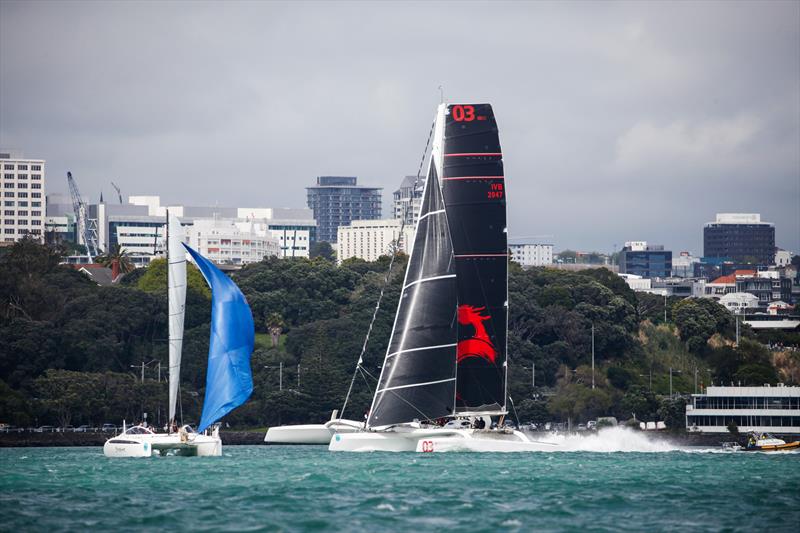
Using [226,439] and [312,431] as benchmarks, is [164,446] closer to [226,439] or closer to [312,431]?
[312,431]

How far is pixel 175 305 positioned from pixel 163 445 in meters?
6.65

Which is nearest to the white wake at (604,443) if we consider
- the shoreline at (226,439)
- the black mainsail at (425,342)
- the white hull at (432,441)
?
the white hull at (432,441)

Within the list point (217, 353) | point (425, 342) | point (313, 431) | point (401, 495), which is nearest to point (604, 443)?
point (313, 431)

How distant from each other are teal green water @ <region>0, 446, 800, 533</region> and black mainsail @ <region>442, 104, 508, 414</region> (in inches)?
177

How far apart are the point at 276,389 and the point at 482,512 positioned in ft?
293

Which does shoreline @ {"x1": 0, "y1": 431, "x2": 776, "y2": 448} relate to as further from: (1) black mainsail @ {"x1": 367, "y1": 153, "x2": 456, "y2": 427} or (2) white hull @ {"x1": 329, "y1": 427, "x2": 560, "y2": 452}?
(1) black mainsail @ {"x1": 367, "y1": 153, "x2": 456, "y2": 427}

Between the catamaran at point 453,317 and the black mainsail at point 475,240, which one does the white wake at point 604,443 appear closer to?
the black mainsail at point 475,240

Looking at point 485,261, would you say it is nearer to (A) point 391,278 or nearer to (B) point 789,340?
(A) point 391,278

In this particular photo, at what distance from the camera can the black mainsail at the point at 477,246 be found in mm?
78625

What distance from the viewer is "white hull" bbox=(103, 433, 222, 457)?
7462cm

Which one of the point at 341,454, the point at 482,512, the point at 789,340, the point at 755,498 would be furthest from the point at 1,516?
the point at 789,340

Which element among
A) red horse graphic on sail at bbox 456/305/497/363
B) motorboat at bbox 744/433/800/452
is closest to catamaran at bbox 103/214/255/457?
red horse graphic on sail at bbox 456/305/497/363

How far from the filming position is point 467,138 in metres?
78.9

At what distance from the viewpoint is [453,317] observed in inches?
2906
